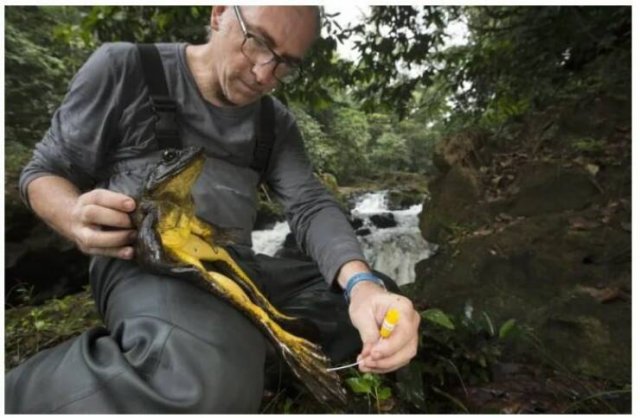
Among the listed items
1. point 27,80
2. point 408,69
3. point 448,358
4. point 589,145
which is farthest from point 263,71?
point 589,145

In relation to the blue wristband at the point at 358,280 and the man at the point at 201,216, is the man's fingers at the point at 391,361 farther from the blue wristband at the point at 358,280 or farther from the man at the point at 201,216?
the blue wristband at the point at 358,280

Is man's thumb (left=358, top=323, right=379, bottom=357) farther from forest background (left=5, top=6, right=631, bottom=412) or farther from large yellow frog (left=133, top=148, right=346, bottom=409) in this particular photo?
forest background (left=5, top=6, right=631, bottom=412)

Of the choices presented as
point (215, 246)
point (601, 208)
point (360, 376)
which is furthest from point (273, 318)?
point (601, 208)

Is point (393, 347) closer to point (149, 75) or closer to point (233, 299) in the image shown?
point (233, 299)

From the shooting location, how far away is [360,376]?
1.55 meters

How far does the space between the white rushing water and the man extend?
3381 mm

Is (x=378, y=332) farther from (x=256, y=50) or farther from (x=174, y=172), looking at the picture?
(x=256, y=50)

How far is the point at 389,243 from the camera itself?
5.58m

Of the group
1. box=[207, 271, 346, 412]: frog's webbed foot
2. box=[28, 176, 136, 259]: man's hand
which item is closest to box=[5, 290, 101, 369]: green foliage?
box=[28, 176, 136, 259]: man's hand

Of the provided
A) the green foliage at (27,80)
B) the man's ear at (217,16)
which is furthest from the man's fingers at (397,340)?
the green foliage at (27,80)

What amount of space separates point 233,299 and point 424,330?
1016 mm

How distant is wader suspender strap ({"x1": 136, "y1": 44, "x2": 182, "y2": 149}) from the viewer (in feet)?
4.38

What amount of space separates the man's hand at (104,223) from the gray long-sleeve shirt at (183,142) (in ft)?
0.41

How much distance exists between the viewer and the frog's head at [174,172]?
1085 mm
